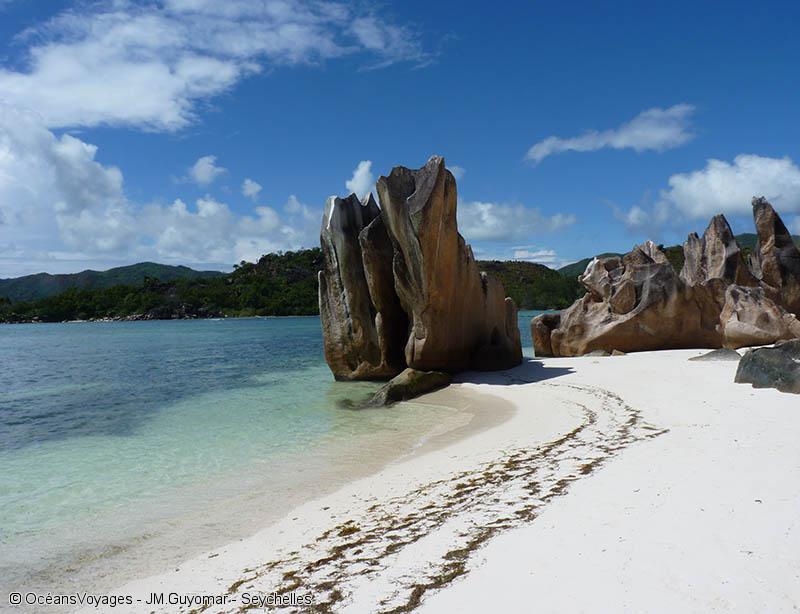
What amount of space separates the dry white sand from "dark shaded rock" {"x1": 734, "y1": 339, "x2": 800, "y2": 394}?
1.74 m

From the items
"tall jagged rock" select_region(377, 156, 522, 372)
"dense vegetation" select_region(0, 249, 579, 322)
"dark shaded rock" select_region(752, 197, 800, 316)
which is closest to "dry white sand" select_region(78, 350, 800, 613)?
"tall jagged rock" select_region(377, 156, 522, 372)

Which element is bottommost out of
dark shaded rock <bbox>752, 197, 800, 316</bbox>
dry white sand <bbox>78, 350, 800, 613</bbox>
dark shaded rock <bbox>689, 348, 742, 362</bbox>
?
dry white sand <bbox>78, 350, 800, 613</bbox>

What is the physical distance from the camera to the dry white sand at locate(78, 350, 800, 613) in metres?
3.22

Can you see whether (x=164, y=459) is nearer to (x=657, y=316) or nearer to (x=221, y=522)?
(x=221, y=522)

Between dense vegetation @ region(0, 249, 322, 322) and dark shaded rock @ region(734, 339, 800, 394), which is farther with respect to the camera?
dense vegetation @ region(0, 249, 322, 322)

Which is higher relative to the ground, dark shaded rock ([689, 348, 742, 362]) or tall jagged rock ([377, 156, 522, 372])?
tall jagged rock ([377, 156, 522, 372])

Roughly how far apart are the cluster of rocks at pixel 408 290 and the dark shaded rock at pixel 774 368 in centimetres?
644

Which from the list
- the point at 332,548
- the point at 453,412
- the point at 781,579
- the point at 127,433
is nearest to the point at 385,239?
the point at 453,412

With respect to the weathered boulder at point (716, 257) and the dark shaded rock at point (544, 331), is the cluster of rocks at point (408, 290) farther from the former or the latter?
the weathered boulder at point (716, 257)

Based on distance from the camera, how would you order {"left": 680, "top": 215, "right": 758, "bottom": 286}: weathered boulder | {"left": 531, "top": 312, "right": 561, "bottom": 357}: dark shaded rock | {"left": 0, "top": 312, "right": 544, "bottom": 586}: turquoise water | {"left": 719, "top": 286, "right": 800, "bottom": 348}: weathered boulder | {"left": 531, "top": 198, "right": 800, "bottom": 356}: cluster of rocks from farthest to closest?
{"left": 680, "top": 215, "right": 758, "bottom": 286}: weathered boulder → {"left": 531, "top": 312, "right": 561, "bottom": 357}: dark shaded rock → {"left": 531, "top": 198, "right": 800, "bottom": 356}: cluster of rocks → {"left": 719, "top": 286, "right": 800, "bottom": 348}: weathered boulder → {"left": 0, "top": 312, "right": 544, "bottom": 586}: turquoise water

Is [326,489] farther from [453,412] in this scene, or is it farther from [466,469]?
[453,412]

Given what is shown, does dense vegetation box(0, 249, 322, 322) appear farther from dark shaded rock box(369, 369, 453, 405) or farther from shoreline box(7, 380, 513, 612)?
shoreline box(7, 380, 513, 612)

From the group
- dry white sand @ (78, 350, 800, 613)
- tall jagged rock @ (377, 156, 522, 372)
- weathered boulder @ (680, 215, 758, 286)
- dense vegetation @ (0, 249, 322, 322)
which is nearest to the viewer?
dry white sand @ (78, 350, 800, 613)

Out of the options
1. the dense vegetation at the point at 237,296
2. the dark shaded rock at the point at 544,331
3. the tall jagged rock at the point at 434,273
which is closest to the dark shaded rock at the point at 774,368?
the tall jagged rock at the point at 434,273
